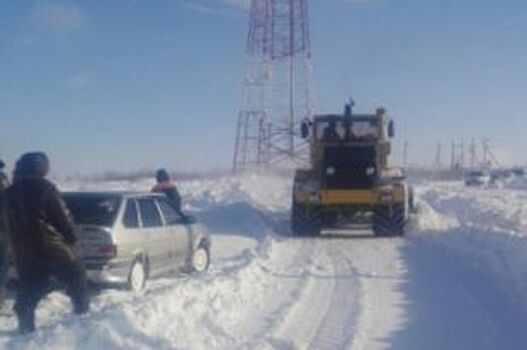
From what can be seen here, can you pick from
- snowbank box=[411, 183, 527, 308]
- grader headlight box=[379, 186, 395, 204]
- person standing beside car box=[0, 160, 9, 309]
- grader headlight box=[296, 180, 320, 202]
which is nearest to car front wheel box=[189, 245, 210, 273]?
snowbank box=[411, 183, 527, 308]

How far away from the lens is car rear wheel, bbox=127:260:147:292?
12.4 metres

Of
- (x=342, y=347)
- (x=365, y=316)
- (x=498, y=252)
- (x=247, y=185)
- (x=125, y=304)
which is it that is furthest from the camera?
(x=247, y=185)

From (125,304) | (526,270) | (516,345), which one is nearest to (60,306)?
(125,304)

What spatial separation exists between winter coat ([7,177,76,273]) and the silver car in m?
2.71

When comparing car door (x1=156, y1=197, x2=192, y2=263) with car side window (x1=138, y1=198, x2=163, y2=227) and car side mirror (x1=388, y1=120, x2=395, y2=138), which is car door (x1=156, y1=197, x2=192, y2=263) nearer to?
car side window (x1=138, y1=198, x2=163, y2=227)

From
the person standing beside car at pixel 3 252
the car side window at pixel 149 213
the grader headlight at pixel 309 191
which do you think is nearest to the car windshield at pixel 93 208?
the car side window at pixel 149 213

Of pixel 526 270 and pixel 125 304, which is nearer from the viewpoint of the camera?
pixel 125 304

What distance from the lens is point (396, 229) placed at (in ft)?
79.9

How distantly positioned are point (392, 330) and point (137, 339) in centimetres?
305

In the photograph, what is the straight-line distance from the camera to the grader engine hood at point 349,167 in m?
25.0

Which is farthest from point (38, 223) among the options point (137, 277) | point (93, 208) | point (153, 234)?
point (153, 234)

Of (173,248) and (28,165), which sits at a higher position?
(28,165)

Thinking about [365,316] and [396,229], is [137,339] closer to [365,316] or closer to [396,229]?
[365,316]

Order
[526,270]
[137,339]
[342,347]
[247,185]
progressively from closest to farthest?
[137,339] → [342,347] → [526,270] → [247,185]
